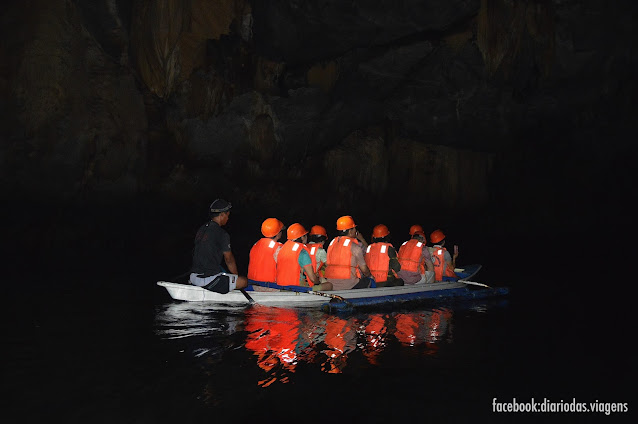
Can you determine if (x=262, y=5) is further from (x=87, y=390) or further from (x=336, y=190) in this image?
(x=87, y=390)

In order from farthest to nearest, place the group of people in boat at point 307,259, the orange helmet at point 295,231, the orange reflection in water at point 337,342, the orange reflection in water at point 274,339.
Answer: the orange helmet at point 295,231, the group of people in boat at point 307,259, the orange reflection in water at point 337,342, the orange reflection in water at point 274,339

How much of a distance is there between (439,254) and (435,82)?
7.18 m

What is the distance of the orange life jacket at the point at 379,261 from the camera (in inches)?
380

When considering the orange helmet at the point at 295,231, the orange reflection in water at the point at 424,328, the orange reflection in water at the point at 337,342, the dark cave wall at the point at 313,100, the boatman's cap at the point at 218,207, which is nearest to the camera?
the orange reflection in water at the point at 337,342

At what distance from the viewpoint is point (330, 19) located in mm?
13438

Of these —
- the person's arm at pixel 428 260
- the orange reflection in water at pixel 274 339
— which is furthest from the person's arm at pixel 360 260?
the person's arm at pixel 428 260

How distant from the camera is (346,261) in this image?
918cm

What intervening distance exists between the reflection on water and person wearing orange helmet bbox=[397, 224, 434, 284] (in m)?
1.29

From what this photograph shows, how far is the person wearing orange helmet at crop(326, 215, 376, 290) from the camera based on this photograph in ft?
29.8

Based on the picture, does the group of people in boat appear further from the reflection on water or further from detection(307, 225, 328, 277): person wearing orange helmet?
the reflection on water

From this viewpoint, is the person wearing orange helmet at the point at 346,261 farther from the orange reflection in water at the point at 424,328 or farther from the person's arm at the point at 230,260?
the person's arm at the point at 230,260

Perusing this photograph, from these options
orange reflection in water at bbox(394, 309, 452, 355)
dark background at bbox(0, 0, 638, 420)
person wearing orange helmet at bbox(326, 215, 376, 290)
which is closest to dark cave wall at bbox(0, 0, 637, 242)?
dark background at bbox(0, 0, 638, 420)

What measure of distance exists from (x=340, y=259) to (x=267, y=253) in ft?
3.88

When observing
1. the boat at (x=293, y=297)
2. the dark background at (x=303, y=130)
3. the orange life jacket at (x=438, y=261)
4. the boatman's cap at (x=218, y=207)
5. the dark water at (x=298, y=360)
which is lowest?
the dark water at (x=298, y=360)
